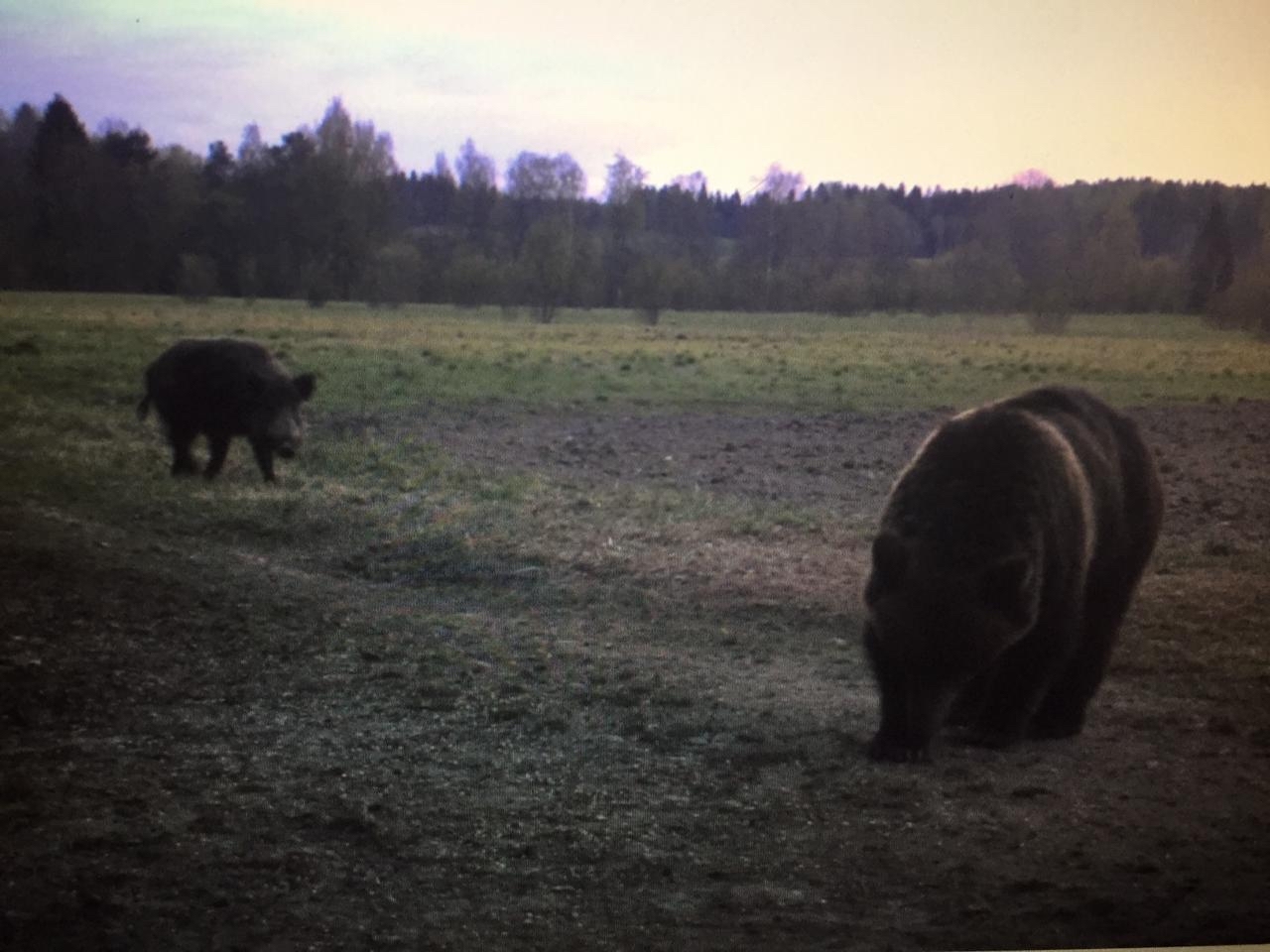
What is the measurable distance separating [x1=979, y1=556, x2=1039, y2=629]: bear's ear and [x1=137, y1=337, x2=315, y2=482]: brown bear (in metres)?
1.80

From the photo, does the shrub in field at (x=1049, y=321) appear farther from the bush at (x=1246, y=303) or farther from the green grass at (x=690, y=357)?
the bush at (x=1246, y=303)

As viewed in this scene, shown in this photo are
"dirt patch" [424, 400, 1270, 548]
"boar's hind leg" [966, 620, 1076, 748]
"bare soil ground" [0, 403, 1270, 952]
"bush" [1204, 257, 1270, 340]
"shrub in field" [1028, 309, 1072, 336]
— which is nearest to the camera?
"bare soil ground" [0, 403, 1270, 952]

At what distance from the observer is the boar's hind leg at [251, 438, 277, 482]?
3.32 meters

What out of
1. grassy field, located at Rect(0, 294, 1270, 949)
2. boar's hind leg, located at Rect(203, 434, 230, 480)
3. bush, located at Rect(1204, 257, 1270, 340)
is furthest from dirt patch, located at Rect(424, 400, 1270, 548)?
boar's hind leg, located at Rect(203, 434, 230, 480)

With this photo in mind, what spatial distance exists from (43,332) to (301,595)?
0.89 metres

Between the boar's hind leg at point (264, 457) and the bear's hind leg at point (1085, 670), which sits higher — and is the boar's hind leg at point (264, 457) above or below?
above

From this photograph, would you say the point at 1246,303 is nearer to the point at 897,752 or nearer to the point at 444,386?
the point at 897,752

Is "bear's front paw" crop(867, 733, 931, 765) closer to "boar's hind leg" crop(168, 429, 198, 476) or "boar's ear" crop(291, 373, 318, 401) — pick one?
"boar's ear" crop(291, 373, 318, 401)

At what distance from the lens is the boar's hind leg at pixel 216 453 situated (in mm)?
3307

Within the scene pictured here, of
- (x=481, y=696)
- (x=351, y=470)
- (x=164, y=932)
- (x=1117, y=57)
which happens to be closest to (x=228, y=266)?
(x=351, y=470)

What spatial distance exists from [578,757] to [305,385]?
1245 millimetres

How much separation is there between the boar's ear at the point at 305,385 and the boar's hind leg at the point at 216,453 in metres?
0.24

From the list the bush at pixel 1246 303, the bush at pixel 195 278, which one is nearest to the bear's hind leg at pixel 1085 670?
the bush at pixel 1246 303

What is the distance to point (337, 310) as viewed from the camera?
10.8 ft
